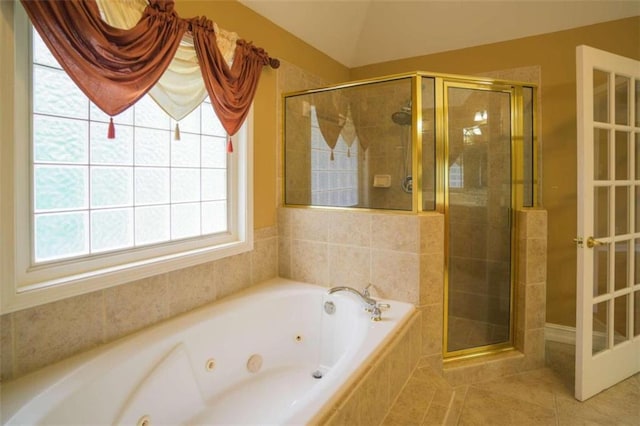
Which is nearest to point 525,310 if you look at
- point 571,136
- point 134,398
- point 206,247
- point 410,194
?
point 410,194

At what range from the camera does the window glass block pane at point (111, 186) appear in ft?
4.99

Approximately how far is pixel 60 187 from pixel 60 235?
8.0 inches

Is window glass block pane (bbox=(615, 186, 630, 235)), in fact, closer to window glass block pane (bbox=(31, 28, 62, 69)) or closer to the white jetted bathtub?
the white jetted bathtub

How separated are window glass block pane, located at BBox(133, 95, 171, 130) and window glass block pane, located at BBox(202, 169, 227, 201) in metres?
0.37

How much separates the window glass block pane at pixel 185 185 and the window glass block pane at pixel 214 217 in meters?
0.10

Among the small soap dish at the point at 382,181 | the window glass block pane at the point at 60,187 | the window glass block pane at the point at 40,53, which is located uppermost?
the window glass block pane at the point at 40,53

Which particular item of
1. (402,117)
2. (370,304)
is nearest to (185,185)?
(370,304)

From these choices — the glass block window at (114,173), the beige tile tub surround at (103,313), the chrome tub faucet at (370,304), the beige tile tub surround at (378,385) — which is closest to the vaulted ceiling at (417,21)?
the glass block window at (114,173)

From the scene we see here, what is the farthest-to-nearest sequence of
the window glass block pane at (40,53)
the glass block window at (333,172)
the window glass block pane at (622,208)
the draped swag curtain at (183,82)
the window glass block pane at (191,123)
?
the glass block window at (333,172)
the window glass block pane at (622,208)
the window glass block pane at (191,123)
the draped swag curtain at (183,82)
the window glass block pane at (40,53)

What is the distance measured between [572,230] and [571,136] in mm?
703

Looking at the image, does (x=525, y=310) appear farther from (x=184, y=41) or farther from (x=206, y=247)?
Answer: (x=184, y=41)

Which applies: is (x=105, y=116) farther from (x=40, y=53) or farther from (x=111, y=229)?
(x=111, y=229)

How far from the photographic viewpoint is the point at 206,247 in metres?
2.02

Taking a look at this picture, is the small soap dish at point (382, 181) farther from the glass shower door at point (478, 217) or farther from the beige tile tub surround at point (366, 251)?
the glass shower door at point (478, 217)
